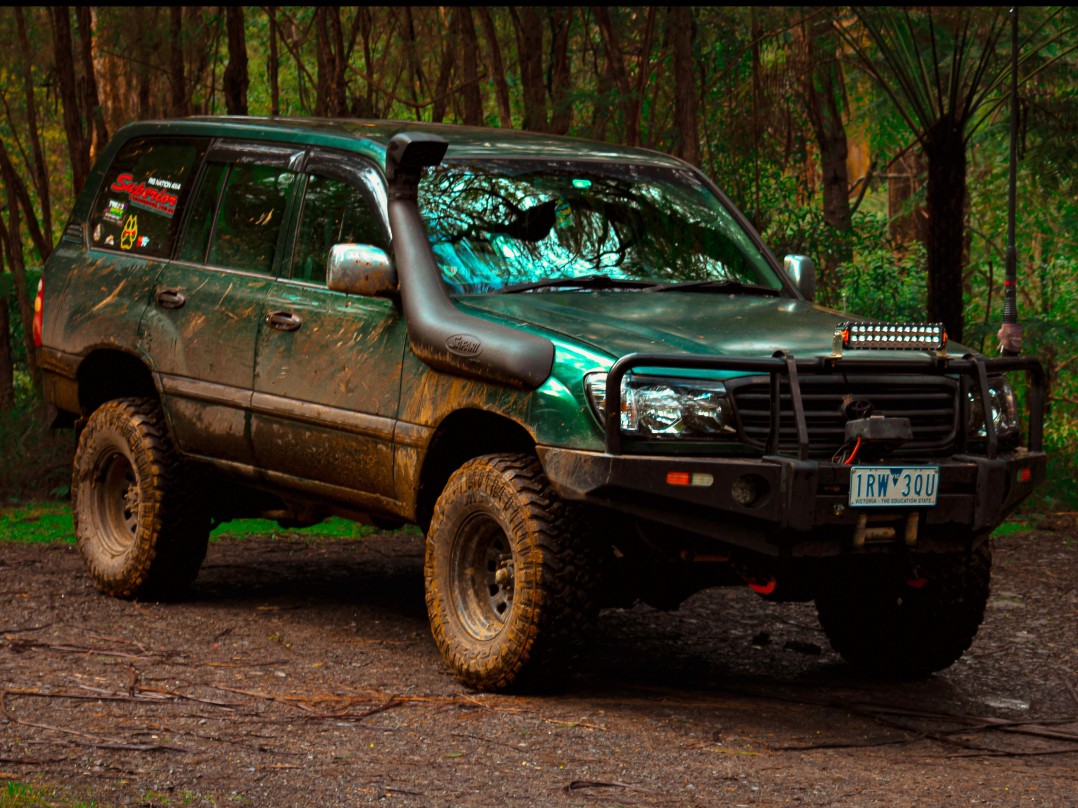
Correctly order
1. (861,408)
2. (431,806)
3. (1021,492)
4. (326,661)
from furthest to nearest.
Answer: (326,661)
(1021,492)
(861,408)
(431,806)

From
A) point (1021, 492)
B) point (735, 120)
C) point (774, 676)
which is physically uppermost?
point (735, 120)

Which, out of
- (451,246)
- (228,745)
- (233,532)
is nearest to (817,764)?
(228,745)

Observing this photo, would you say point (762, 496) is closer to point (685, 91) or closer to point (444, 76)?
point (685, 91)

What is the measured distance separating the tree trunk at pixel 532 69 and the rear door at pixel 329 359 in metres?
6.90

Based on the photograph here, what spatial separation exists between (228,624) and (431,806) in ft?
9.86

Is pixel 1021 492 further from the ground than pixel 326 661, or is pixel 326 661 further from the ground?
pixel 1021 492

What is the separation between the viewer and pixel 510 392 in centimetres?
587

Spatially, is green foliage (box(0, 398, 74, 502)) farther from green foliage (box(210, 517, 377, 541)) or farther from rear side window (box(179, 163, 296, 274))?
rear side window (box(179, 163, 296, 274))

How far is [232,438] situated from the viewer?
7.28 meters

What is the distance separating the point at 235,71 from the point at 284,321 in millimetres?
6300

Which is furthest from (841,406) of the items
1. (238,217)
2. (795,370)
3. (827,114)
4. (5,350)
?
(827,114)

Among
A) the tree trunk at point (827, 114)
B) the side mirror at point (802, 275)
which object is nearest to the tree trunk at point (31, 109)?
the tree trunk at point (827, 114)

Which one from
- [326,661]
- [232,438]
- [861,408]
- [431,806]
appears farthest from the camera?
[232,438]

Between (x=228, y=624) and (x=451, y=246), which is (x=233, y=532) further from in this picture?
(x=451, y=246)
